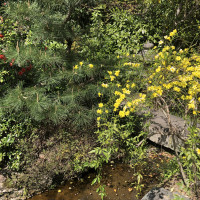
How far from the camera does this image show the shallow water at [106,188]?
2.54 metres

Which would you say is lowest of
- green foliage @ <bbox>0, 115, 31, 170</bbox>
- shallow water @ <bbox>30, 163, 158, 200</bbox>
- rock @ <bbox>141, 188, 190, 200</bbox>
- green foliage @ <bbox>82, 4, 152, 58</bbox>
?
shallow water @ <bbox>30, 163, 158, 200</bbox>

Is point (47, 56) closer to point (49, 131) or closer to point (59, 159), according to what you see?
point (49, 131)

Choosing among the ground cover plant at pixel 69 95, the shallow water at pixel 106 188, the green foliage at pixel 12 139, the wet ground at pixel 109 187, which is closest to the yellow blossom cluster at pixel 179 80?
the ground cover plant at pixel 69 95

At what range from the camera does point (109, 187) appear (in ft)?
8.82

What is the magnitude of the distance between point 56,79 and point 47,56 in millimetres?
429

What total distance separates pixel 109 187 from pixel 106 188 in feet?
0.14

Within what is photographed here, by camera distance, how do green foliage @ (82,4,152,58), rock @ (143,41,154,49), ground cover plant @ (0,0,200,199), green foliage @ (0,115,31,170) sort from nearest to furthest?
ground cover plant @ (0,0,200,199) → green foliage @ (0,115,31,170) → green foliage @ (82,4,152,58) → rock @ (143,41,154,49)

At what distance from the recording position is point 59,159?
2676mm

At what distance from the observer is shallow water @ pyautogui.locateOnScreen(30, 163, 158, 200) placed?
8.35 ft

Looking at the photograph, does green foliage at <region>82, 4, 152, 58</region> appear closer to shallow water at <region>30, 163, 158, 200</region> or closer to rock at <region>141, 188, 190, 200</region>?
shallow water at <region>30, 163, 158, 200</region>

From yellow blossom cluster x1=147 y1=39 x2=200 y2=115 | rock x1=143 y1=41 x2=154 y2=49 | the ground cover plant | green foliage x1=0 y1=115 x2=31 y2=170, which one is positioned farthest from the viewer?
rock x1=143 y1=41 x2=154 y2=49

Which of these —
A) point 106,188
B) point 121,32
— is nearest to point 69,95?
point 106,188

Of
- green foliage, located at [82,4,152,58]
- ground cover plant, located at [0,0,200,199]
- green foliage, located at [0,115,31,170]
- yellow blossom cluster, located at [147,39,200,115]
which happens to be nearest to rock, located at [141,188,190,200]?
ground cover plant, located at [0,0,200,199]

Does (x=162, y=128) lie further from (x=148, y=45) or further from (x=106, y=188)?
(x=148, y=45)
